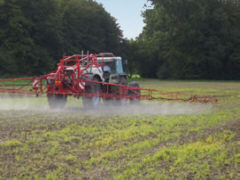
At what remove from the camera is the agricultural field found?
4.84 m

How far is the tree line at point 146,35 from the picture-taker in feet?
136

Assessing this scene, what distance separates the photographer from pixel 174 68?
188ft

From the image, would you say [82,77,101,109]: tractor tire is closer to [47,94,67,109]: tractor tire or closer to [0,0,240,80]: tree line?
[47,94,67,109]: tractor tire

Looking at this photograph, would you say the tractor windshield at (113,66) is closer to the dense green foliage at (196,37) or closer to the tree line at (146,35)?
the tree line at (146,35)

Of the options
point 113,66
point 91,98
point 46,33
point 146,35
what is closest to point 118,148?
point 91,98

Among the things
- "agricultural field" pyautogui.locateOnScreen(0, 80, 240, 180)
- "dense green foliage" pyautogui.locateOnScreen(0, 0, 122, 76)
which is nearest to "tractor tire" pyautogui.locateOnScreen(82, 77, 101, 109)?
"agricultural field" pyautogui.locateOnScreen(0, 80, 240, 180)

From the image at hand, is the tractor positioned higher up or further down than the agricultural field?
higher up

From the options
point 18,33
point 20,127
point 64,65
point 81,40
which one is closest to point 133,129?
point 20,127

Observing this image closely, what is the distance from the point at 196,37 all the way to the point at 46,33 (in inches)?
929

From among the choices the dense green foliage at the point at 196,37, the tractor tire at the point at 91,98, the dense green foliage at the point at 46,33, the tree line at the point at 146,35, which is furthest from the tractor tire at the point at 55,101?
the dense green foliage at the point at 196,37

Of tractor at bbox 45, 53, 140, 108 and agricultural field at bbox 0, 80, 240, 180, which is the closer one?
agricultural field at bbox 0, 80, 240, 180

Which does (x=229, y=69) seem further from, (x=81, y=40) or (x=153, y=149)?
(x=153, y=149)

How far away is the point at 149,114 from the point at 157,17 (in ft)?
150

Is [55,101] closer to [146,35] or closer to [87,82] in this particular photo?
[87,82]
